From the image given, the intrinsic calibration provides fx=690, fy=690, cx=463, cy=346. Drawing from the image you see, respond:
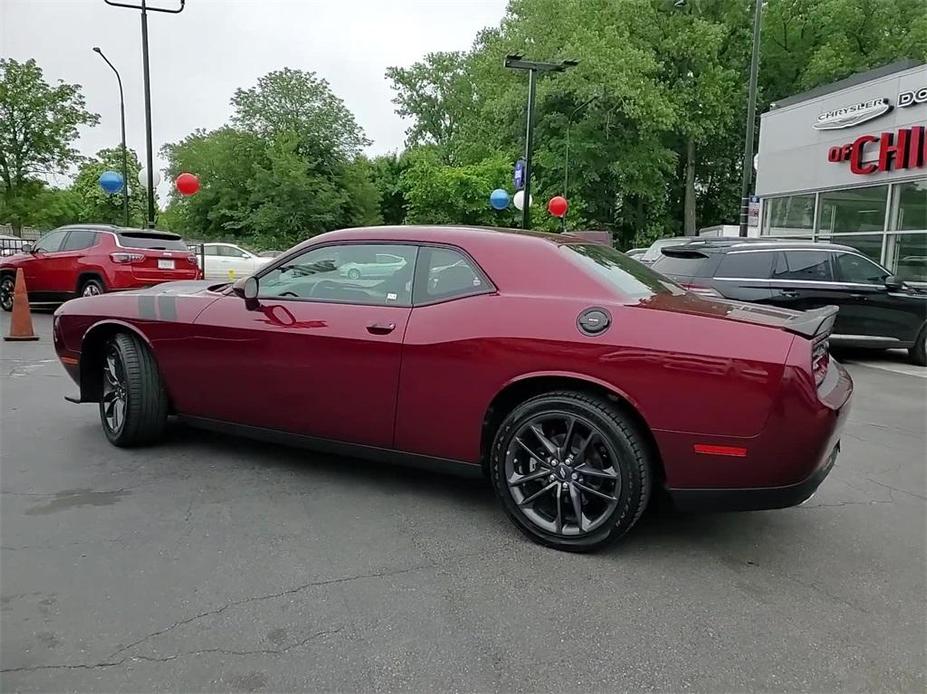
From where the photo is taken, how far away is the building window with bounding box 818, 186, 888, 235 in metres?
15.0

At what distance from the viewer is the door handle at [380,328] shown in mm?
Result: 3512

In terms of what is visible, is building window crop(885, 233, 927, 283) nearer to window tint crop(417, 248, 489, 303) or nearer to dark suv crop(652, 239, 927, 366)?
dark suv crop(652, 239, 927, 366)

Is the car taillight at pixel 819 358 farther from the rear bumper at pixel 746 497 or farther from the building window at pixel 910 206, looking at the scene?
the building window at pixel 910 206

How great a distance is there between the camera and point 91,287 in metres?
11.1

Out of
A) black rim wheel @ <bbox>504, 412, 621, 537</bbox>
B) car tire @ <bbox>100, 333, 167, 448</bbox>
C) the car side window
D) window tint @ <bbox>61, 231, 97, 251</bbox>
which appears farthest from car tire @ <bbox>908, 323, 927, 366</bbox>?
window tint @ <bbox>61, 231, 97, 251</bbox>

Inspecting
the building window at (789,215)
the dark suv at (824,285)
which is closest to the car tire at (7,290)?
the dark suv at (824,285)

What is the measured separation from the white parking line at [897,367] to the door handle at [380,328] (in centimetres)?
757


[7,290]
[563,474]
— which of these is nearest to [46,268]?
[7,290]

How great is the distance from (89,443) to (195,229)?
4035cm

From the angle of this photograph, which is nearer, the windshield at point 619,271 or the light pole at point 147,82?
the windshield at point 619,271

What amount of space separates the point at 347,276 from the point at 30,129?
40.5 metres

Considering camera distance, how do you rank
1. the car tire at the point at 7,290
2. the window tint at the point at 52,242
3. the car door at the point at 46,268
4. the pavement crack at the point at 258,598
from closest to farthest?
the pavement crack at the point at 258,598 → the car door at the point at 46,268 → the window tint at the point at 52,242 → the car tire at the point at 7,290

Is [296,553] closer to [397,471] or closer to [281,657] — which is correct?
[281,657]

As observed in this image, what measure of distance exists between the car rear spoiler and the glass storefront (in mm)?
11169
